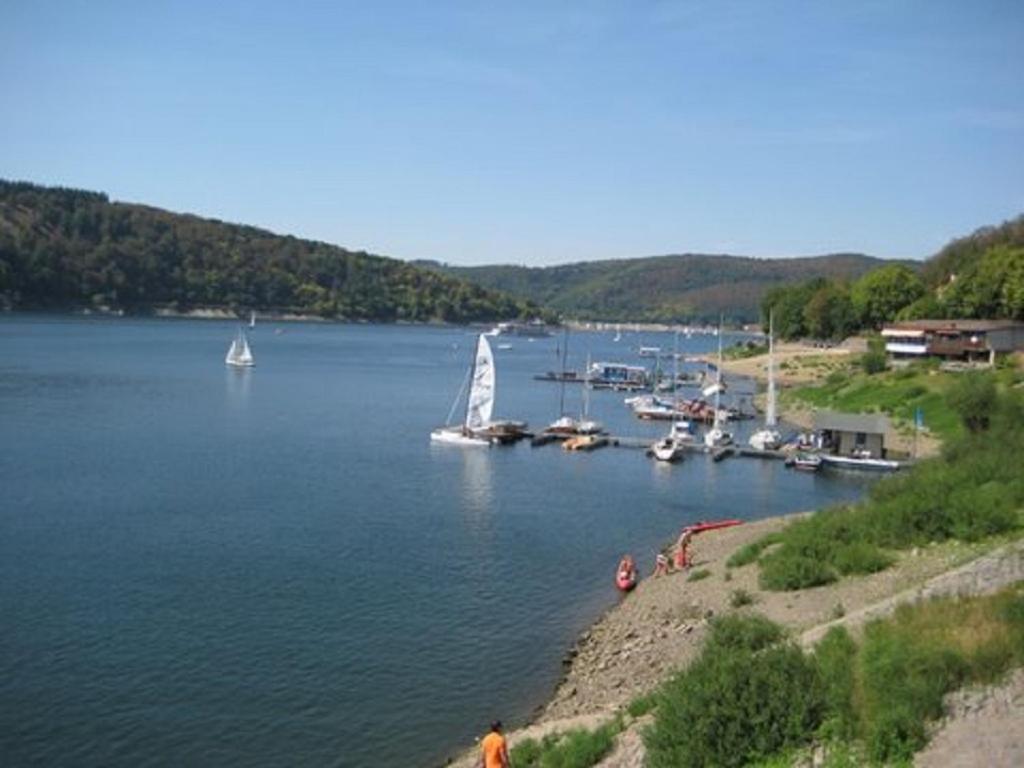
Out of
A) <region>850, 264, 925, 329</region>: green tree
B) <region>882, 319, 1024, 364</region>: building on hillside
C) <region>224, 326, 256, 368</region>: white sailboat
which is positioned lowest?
<region>224, 326, 256, 368</region>: white sailboat

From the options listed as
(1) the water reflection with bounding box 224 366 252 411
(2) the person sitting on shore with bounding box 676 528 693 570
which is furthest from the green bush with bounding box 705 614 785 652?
(1) the water reflection with bounding box 224 366 252 411

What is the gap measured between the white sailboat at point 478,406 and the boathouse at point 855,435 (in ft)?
70.7

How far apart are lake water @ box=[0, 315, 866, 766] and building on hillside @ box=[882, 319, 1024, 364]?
32489mm

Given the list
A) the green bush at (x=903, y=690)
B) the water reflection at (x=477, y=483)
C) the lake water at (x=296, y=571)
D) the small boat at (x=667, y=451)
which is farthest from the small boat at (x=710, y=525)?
the green bush at (x=903, y=690)

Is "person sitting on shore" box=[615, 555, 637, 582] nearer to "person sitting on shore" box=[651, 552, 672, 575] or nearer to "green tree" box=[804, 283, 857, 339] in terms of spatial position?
"person sitting on shore" box=[651, 552, 672, 575]

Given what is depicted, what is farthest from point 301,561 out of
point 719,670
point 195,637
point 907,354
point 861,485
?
point 907,354

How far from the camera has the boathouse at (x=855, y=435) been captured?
65.5 metres

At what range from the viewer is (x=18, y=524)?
138 ft

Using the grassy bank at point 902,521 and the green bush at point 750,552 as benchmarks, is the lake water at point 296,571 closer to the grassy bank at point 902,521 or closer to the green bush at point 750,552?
the green bush at point 750,552

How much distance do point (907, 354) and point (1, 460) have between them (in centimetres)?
7891

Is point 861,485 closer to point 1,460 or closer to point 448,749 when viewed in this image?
point 448,749

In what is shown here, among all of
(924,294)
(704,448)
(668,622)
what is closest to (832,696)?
(668,622)

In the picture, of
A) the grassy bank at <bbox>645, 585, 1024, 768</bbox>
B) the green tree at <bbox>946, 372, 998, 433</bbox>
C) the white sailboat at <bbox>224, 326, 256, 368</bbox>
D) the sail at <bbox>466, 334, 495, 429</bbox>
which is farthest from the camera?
the white sailboat at <bbox>224, 326, 256, 368</bbox>

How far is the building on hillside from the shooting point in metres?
95.9
